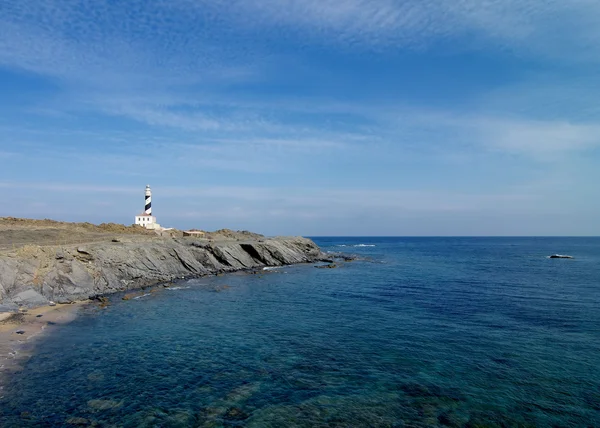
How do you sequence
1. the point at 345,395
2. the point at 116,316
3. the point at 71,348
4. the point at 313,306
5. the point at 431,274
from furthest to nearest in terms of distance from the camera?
the point at 431,274, the point at 313,306, the point at 116,316, the point at 71,348, the point at 345,395

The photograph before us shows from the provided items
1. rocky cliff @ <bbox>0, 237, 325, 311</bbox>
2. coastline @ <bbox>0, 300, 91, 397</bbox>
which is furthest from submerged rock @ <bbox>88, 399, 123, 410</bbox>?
rocky cliff @ <bbox>0, 237, 325, 311</bbox>

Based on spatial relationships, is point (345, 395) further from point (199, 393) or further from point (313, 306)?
point (313, 306)

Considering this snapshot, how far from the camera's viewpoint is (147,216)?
92188 millimetres

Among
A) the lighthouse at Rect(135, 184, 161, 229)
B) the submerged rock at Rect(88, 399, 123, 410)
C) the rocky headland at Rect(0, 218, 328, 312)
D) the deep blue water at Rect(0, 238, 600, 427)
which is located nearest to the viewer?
the deep blue water at Rect(0, 238, 600, 427)

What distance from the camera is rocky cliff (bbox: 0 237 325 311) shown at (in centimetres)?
3369

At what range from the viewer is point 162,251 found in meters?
53.7

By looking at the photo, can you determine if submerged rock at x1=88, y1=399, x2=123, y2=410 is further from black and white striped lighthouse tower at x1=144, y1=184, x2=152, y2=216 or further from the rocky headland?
black and white striped lighthouse tower at x1=144, y1=184, x2=152, y2=216

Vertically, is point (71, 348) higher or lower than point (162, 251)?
lower

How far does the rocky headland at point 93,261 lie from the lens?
34250 mm

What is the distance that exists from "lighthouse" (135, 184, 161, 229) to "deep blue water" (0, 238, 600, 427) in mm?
58260

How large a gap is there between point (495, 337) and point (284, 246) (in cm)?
5595

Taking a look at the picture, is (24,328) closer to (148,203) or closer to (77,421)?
(77,421)

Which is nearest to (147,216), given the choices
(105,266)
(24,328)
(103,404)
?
(105,266)

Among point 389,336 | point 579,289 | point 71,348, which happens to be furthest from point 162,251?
point 579,289
